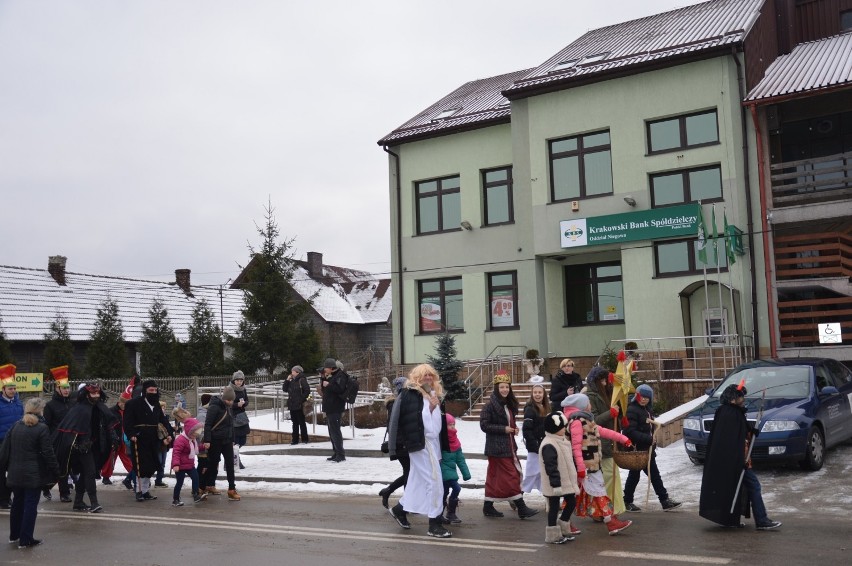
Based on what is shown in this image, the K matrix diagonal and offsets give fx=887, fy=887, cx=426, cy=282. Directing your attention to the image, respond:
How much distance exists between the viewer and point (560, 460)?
9.23 meters

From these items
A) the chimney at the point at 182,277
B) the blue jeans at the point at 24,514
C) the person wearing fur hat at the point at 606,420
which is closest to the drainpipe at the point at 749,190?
the person wearing fur hat at the point at 606,420

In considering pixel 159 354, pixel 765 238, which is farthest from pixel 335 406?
pixel 159 354

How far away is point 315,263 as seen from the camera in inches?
2456

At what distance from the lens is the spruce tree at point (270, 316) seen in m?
32.1

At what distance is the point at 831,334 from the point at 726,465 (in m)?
16.0

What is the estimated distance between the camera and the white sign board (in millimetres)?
23531

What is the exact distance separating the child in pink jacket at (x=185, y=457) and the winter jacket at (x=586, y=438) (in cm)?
634

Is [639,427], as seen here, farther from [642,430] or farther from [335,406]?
[335,406]

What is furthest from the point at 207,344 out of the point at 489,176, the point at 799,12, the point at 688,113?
the point at 799,12

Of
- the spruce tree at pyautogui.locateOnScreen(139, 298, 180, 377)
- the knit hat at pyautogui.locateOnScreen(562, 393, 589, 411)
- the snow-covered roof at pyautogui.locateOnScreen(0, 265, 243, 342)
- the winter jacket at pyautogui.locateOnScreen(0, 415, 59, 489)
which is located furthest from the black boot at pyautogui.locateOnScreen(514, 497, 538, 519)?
the snow-covered roof at pyautogui.locateOnScreen(0, 265, 243, 342)

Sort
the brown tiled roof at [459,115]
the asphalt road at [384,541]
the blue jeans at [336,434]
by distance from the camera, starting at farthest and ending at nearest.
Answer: the brown tiled roof at [459,115] < the blue jeans at [336,434] < the asphalt road at [384,541]

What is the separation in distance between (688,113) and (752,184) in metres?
2.72

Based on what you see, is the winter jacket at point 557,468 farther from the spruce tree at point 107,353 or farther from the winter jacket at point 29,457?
the spruce tree at point 107,353

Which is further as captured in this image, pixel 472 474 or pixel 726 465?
pixel 472 474
